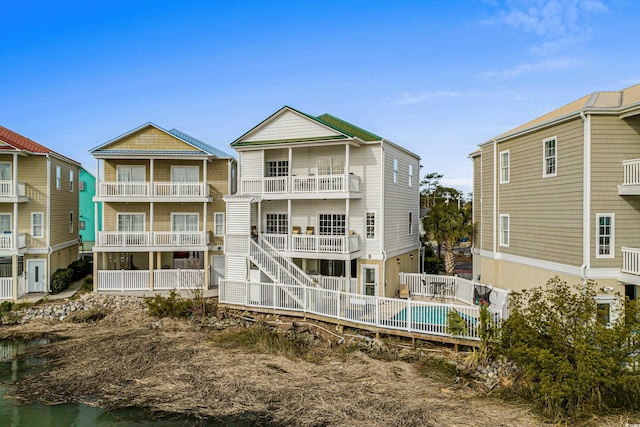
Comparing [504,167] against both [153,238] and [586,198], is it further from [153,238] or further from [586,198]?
[153,238]

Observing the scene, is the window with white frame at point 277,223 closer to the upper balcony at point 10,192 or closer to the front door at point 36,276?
the front door at point 36,276

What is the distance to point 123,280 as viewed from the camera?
818 inches

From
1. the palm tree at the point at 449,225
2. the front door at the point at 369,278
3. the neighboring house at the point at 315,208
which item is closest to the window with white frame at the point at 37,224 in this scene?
the neighboring house at the point at 315,208

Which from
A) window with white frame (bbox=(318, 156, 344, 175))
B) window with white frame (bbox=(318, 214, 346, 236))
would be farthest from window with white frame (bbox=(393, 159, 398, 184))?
window with white frame (bbox=(318, 214, 346, 236))

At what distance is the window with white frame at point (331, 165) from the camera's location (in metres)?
20.2

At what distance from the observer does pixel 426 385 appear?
11.9 metres

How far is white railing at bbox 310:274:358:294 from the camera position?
18995mm

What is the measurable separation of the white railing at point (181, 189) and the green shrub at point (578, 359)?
17007 millimetres

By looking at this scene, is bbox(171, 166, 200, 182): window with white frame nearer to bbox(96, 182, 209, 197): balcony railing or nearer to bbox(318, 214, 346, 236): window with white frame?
bbox(96, 182, 209, 197): balcony railing

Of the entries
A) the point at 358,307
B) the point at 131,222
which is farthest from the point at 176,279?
the point at 358,307

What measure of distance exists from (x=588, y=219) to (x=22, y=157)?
1025 inches

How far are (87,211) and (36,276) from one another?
42.4 ft

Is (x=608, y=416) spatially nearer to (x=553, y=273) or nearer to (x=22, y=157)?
(x=553, y=273)

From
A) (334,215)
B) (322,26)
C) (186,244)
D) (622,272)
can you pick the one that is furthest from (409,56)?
(186,244)
